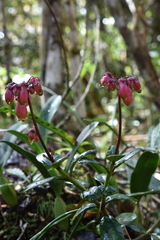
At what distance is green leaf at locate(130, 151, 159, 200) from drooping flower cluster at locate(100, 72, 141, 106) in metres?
0.22

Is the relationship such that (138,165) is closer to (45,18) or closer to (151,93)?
(45,18)

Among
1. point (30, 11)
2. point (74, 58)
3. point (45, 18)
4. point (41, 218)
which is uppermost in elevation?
point (30, 11)

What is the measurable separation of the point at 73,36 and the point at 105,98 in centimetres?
282

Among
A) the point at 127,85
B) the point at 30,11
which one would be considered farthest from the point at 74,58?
the point at 30,11

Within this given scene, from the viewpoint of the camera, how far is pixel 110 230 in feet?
1.79

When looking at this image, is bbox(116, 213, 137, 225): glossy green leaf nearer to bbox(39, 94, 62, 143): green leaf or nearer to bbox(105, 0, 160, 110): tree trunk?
bbox(39, 94, 62, 143): green leaf

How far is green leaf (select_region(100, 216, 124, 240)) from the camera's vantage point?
1.73 feet

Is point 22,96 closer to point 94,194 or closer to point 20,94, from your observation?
point 20,94

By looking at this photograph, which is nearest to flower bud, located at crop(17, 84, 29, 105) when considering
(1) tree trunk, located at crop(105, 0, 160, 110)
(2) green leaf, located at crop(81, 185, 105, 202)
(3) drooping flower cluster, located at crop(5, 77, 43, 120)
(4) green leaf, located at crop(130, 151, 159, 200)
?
(3) drooping flower cluster, located at crop(5, 77, 43, 120)

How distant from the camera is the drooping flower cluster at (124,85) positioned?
0.51m

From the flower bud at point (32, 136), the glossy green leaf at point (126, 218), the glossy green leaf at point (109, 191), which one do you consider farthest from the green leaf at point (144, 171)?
the flower bud at point (32, 136)

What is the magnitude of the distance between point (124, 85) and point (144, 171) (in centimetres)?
30

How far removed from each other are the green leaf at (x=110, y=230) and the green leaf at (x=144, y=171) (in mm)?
165

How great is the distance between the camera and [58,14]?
1.67 meters
